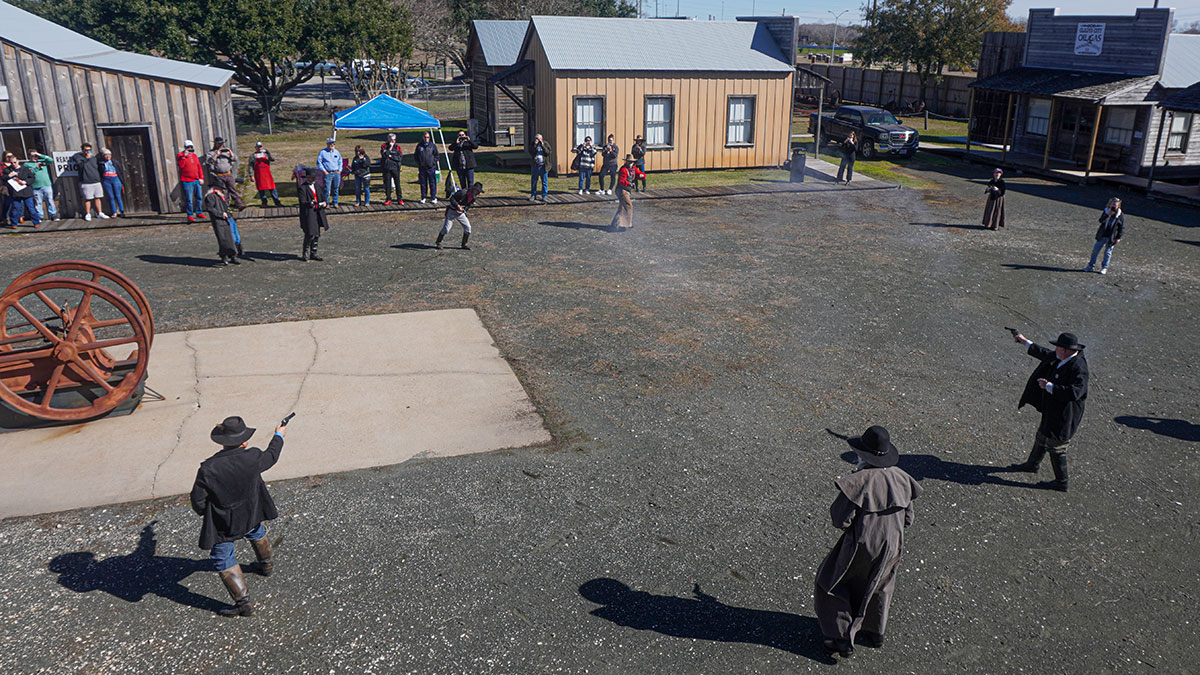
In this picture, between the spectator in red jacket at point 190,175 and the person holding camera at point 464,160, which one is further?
the person holding camera at point 464,160

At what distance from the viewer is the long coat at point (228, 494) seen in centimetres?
592

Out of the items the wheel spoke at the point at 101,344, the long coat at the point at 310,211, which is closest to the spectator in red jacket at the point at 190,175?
the long coat at the point at 310,211

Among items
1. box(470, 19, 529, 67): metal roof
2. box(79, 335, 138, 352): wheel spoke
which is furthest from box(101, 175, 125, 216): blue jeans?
box(470, 19, 529, 67): metal roof

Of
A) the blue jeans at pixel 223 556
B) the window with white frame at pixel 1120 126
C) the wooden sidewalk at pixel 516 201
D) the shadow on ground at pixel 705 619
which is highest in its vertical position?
the window with white frame at pixel 1120 126

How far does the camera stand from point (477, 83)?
34.0 m

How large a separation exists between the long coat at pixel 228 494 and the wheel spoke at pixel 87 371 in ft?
12.3

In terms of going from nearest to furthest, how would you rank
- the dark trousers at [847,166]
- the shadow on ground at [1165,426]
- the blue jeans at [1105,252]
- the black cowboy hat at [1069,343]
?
the black cowboy hat at [1069,343]
the shadow on ground at [1165,426]
the blue jeans at [1105,252]
the dark trousers at [847,166]

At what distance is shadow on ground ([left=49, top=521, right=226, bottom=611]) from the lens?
6.33 metres

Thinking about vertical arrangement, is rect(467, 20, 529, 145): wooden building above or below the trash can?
above

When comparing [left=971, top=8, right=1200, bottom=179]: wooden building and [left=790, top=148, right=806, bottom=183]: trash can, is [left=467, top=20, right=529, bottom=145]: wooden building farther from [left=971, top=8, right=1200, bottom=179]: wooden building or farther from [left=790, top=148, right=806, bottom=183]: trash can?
[left=971, top=8, right=1200, bottom=179]: wooden building

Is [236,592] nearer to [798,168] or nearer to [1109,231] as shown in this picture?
[1109,231]

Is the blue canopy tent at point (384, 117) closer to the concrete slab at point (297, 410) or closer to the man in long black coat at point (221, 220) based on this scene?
the man in long black coat at point (221, 220)

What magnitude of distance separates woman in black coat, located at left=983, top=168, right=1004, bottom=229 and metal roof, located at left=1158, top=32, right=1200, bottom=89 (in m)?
11.1

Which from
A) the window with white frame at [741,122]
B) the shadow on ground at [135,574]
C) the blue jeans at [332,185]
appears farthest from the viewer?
the window with white frame at [741,122]
